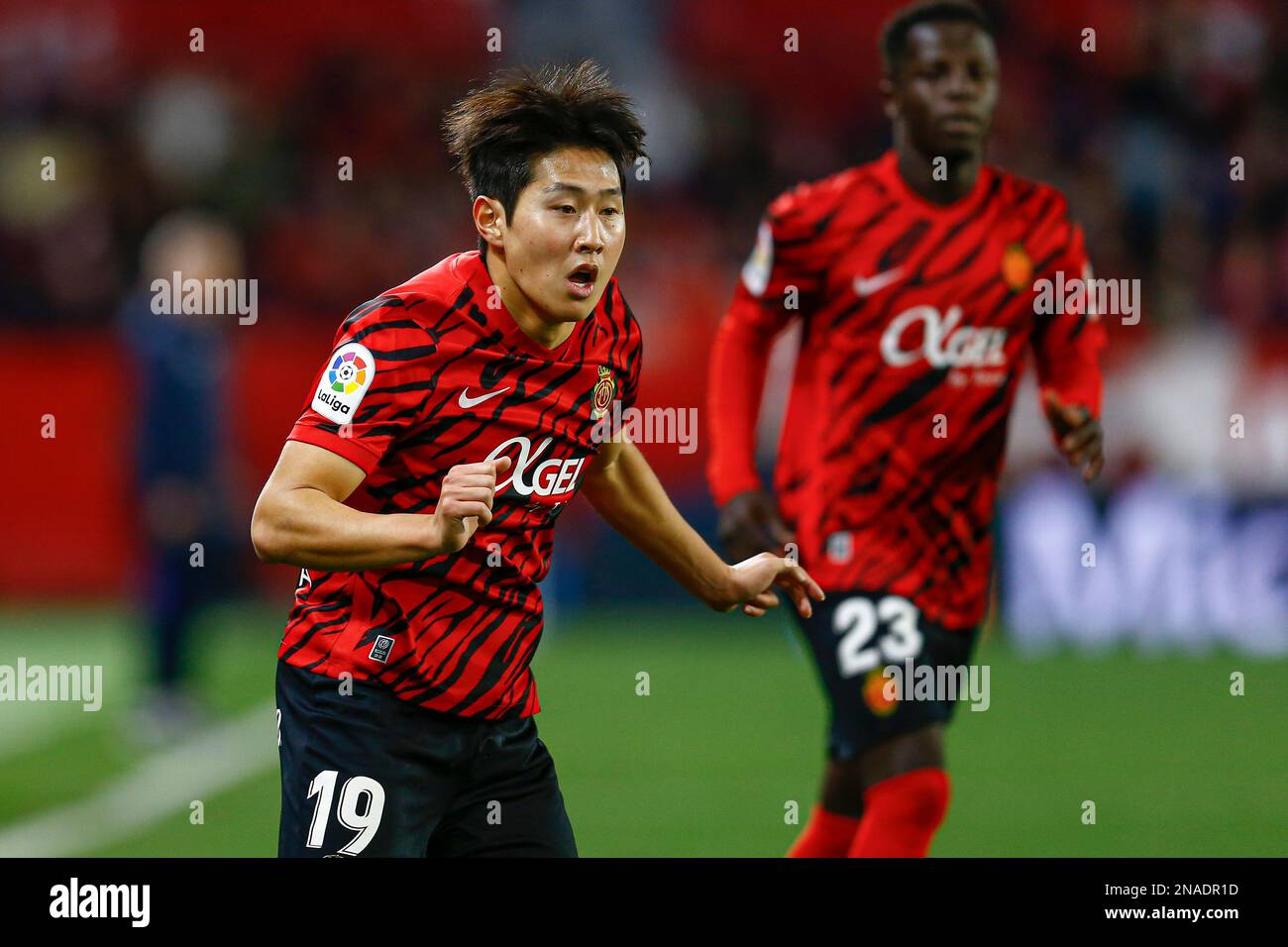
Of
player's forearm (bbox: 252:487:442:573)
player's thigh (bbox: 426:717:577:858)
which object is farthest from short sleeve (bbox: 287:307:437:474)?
player's thigh (bbox: 426:717:577:858)

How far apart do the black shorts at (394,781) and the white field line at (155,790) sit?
3288 millimetres

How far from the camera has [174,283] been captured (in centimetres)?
935

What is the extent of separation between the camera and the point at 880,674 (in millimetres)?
5367

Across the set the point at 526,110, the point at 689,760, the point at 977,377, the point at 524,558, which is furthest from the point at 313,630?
the point at 689,760

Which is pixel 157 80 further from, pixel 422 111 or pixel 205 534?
pixel 205 534

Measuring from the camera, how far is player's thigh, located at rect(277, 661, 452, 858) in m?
3.97

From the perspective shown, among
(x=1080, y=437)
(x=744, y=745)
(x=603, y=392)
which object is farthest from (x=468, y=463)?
(x=744, y=745)

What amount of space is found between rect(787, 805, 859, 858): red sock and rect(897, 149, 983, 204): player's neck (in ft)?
6.01

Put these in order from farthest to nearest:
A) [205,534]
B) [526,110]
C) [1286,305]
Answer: [1286,305], [205,534], [526,110]

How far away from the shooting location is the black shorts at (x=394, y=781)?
398 centimetres

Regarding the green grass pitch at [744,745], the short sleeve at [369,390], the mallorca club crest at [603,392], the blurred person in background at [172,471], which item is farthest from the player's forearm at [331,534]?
the blurred person in background at [172,471]

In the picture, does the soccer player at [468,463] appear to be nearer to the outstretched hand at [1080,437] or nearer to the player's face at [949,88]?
the player's face at [949,88]

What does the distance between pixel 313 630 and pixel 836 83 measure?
48.1 feet
